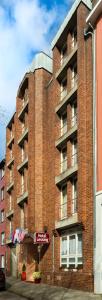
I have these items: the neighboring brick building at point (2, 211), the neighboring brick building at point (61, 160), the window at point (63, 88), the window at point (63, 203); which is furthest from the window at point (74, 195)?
the neighboring brick building at point (2, 211)

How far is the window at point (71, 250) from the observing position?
95.9 feet

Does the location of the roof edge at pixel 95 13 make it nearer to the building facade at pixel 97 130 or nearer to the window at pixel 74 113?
the building facade at pixel 97 130

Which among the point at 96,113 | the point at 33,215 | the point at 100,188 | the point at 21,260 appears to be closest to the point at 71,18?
the point at 96,113

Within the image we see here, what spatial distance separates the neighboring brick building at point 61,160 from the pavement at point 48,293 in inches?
23.3

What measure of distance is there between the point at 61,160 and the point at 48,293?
8496 millimetres

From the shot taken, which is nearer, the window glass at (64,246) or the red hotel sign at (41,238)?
the window glass at (64,246)

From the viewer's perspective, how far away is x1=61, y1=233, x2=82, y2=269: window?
2923cm

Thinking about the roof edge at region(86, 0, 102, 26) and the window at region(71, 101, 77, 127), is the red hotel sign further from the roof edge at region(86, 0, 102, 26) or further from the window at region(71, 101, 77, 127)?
the roof edge at region(86, 0, 102, 26)

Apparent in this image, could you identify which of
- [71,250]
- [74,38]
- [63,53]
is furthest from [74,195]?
[63,53]

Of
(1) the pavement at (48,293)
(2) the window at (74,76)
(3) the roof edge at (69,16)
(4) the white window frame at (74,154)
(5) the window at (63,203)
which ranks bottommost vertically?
(1) the pavement at (48,293)

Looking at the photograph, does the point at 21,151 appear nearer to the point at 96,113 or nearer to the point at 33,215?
the point at 33,215

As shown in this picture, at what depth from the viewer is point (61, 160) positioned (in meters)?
34.3

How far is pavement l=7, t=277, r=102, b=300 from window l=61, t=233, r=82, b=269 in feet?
4.61

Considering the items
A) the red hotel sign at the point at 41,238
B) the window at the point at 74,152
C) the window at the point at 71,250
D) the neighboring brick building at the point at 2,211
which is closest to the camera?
the window at the point at 71,250
